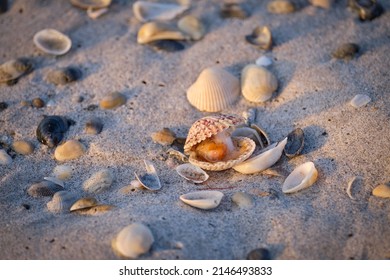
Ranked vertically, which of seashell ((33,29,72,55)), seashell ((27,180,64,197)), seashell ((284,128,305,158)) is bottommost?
seashell ((27,180,64,197))

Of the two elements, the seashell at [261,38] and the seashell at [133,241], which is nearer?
the seashell at [133,241]

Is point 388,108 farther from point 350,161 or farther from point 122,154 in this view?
point 122,154

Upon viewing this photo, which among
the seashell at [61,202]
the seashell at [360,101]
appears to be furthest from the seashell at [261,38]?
the seashell at [61,202]

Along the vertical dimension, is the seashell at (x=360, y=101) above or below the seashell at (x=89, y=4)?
below

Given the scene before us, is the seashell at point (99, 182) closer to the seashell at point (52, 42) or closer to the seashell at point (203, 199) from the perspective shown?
the seashell at point (203, 199)

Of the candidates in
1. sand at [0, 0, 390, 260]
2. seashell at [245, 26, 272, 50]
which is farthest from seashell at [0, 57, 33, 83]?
seashell at [245, 26, 272, 50]

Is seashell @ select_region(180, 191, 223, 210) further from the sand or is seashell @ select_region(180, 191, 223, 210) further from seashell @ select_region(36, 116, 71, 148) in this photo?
seashell @ select_region(36, 116, 71, 148)
